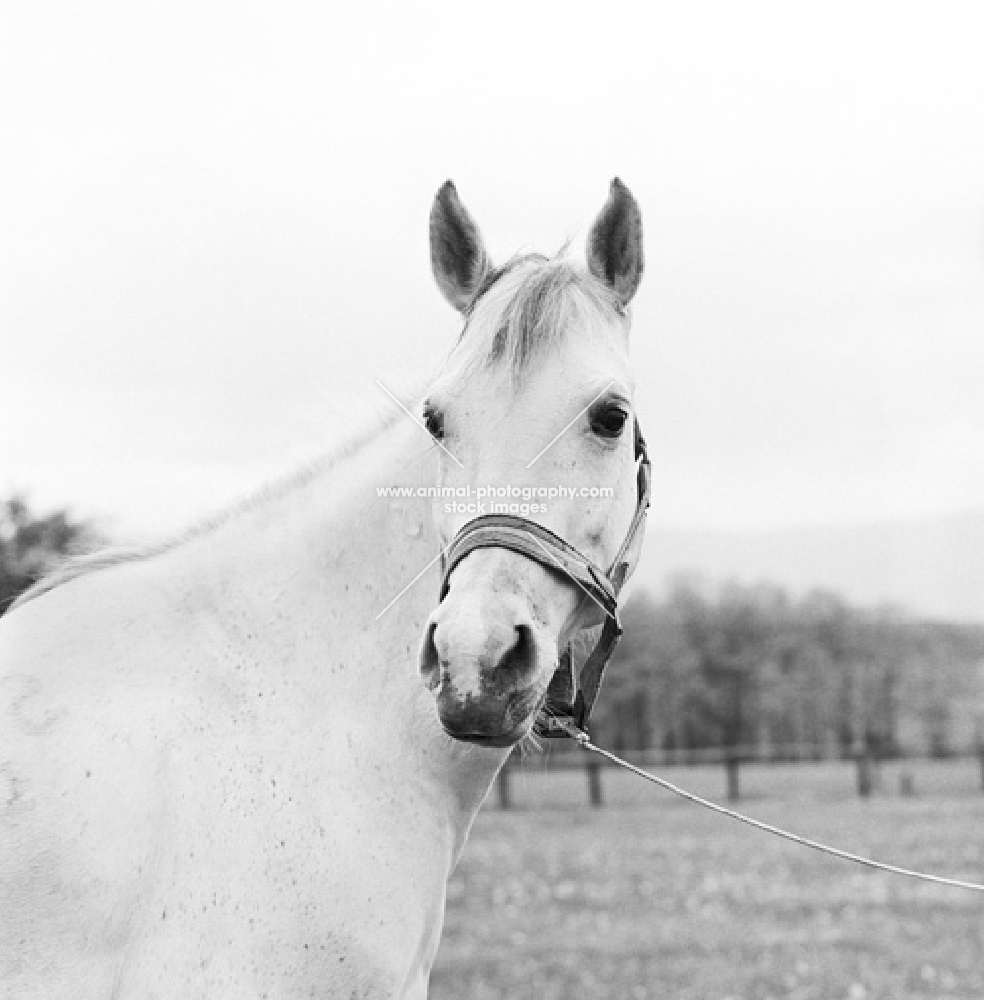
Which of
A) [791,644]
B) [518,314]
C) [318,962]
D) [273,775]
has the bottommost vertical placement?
[791,644]

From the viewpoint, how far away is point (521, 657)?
258 cm

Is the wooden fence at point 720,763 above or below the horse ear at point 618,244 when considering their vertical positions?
below

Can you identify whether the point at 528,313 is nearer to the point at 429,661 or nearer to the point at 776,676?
the point at 429,661

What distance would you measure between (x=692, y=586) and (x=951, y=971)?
36.5 meters

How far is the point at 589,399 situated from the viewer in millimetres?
2875

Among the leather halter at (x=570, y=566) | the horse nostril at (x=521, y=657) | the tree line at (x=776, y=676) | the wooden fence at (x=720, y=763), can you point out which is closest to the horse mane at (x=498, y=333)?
the leather halter at (x=570, y=566)

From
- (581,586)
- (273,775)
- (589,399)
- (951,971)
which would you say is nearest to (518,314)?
(589,399)

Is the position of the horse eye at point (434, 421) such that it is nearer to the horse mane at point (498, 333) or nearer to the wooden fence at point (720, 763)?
the horse mane at point (498, 333)

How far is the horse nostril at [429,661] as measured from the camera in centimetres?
258

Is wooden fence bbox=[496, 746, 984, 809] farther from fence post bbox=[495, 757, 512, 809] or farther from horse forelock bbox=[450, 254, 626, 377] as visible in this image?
horse forelock bbox=[450, 254, 626, 377]

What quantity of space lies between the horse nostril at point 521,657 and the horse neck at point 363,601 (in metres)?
0.56

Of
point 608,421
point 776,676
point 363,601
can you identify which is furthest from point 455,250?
point 776,676

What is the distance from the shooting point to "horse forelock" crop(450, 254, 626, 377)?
2.92 metres

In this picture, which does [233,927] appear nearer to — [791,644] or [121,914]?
[121,914]
